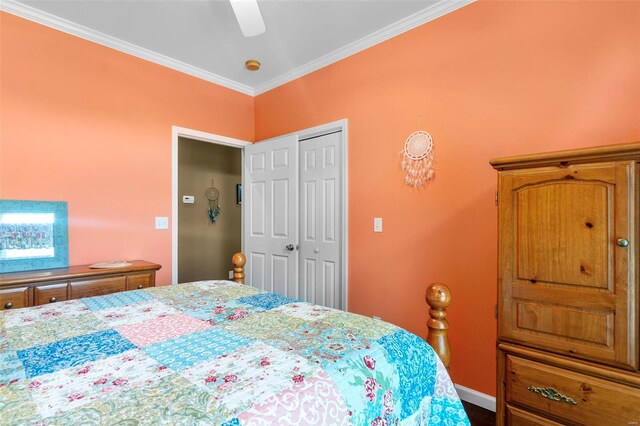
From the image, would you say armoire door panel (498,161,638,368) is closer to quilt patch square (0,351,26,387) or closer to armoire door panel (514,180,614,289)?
armoire door panel (514,180,614,289)

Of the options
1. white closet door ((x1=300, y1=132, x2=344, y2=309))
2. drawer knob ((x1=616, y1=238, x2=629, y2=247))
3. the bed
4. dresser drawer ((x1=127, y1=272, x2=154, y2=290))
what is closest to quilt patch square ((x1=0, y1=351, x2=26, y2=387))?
the bed

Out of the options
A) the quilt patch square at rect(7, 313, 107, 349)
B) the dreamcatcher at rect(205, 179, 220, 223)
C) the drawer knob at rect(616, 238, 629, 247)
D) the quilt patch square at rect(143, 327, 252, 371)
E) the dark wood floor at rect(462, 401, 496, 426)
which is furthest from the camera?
the dreamcatcher at rect(205, 179, 220, 223)

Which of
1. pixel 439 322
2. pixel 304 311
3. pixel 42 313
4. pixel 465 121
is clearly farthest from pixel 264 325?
pixel 465 121

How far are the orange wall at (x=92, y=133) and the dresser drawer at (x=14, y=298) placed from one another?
51 cm

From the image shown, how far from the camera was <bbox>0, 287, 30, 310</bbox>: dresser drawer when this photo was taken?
191 centimetres

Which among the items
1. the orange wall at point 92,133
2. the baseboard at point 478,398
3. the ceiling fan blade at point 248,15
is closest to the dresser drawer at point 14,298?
the orange wall at point 92,133

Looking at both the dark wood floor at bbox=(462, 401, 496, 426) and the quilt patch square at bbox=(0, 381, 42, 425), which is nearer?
the quilt patch square at bbox=(0, 381, 42, 425)

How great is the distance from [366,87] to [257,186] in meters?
1.61

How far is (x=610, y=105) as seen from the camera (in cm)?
163

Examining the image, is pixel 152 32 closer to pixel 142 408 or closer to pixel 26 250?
pixel 26 250

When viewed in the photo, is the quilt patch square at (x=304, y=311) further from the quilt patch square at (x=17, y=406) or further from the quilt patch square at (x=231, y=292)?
the quilt patch square at (x=17, y=406)

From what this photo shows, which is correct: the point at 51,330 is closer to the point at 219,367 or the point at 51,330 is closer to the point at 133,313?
the point at 133,313

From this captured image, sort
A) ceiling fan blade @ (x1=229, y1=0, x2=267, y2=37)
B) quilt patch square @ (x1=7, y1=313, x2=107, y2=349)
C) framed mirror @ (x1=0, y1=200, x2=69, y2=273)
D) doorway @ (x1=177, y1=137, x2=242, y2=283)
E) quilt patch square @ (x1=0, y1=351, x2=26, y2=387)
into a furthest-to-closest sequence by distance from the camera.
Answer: doorway @ (x1=177, y1=137, x2=242, y2=283) → framed mirror @ (x1=0, y1=200, x2=69, y2=273) → ceiling fan blade @ (x1=229, y1=0, x2=267, y2=37) → quilt patch square @ (x1=7, y1=313, x2=107, y2=349) → quilt patch square @ (x1=0, y1=351, x2=26, y2=387)

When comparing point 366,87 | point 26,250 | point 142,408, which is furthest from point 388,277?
point 26,250
